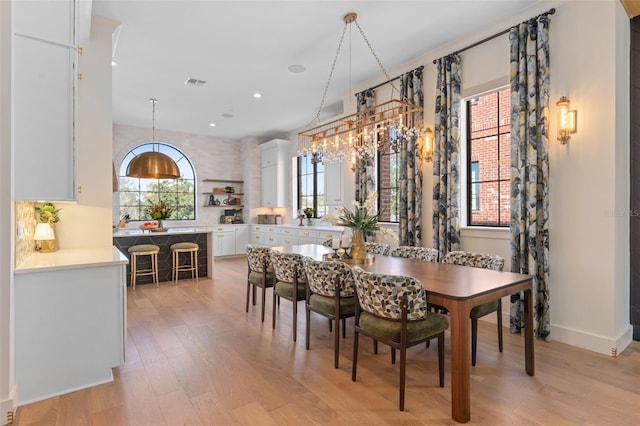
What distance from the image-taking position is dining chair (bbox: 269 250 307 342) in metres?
3.39

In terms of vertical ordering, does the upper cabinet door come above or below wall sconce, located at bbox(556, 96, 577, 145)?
above

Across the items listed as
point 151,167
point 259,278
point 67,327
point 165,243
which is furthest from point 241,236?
point 67,327

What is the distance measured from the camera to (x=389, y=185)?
5250 millimetres

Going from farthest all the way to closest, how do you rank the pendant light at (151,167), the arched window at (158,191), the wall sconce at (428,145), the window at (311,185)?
the arched window at (158,191), the window at (311,185), the pendant light at (151,167), the wall sconce at (428,145)

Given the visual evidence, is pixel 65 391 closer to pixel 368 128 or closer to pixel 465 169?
pixel 368 128

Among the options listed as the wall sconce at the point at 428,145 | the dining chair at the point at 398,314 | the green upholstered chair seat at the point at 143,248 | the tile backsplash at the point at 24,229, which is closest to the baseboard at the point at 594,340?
the dining chair at the point at 398,314

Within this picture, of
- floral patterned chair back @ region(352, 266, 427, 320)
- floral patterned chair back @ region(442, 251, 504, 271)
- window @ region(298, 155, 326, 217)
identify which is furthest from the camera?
window @ region(298, 155, 326, 217)

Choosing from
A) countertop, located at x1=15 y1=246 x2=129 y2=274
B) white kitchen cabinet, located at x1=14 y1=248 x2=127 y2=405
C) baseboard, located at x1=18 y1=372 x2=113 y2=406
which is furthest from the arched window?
baseboard, located at x1=18 y1=372 x2=113 y2=406

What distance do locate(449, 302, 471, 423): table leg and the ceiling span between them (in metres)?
2.88

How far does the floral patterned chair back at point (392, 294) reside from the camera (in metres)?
2.21

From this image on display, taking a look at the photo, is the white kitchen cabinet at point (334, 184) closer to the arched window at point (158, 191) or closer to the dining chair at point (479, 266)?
the dining chair at point (479, 266)

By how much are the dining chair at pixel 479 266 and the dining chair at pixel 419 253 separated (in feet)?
0.64

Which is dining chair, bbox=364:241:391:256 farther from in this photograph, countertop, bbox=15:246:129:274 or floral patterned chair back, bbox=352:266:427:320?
countertop, bbox=15:246:129:274

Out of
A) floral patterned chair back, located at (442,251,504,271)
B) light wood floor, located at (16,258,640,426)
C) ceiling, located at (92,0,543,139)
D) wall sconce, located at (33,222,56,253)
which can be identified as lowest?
light wood floor, located at (16,258,640,426)
